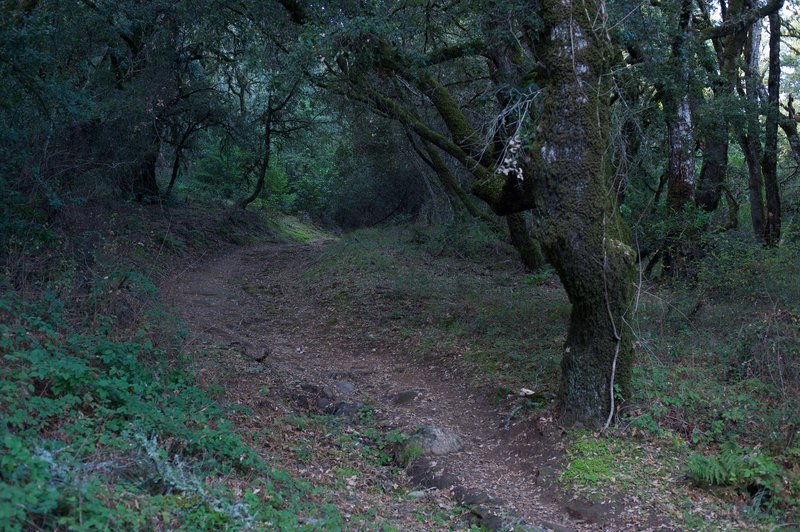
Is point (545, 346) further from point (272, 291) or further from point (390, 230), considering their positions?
point (390, 230)

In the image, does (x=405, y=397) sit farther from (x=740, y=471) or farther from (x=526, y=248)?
(x=526, y=248)

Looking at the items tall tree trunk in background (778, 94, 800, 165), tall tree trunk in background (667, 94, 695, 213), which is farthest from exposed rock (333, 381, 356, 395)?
tall tree trunk in background (778, 94, 800, 165)

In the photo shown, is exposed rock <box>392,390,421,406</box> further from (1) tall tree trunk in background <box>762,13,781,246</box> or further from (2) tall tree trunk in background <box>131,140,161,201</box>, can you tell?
(2) tall tree trunk in background <box>131,140,161,201</box>

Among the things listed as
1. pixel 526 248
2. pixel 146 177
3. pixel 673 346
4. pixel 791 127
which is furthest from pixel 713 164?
pixel 146 177

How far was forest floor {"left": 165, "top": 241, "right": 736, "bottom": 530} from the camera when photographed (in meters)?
5.67

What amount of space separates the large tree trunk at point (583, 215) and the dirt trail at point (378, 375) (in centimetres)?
83

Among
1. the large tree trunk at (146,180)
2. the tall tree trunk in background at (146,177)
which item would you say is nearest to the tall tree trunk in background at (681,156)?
the tall tree trunk in background at (146,177)

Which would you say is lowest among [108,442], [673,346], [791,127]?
[108,442]

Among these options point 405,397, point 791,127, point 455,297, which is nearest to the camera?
point 405,397

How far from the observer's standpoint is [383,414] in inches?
315

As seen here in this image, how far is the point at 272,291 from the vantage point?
1469 centimetres

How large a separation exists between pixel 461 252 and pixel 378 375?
7936 millimetres

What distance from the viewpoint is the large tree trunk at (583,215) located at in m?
6.75

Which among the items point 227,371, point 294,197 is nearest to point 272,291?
point 227,371
